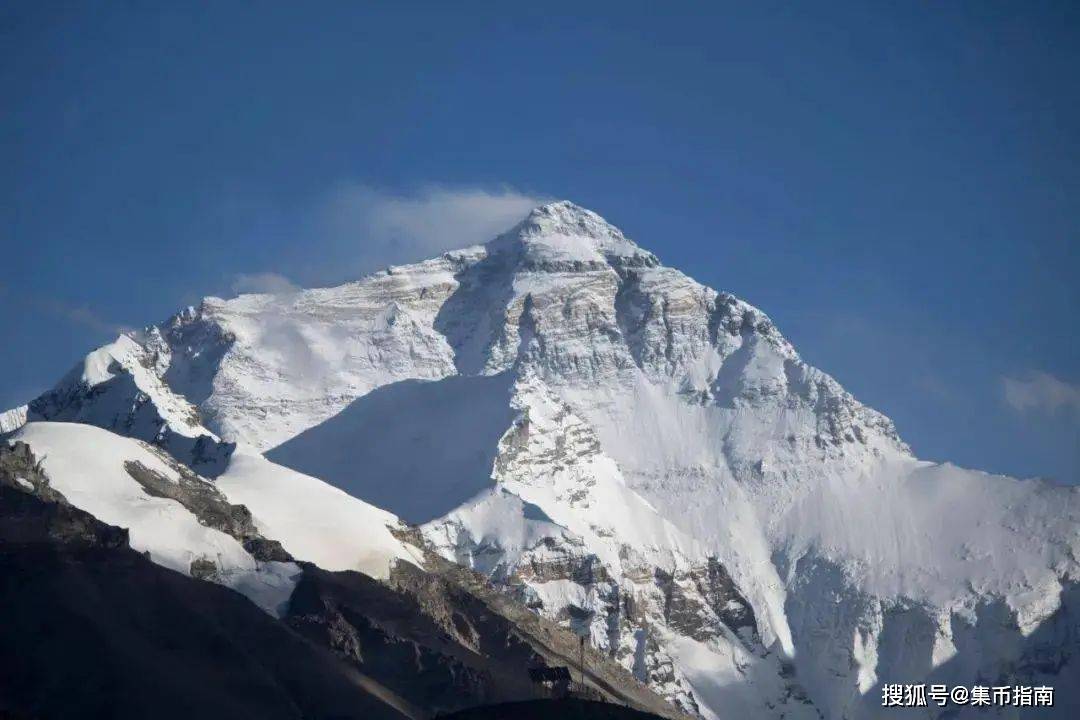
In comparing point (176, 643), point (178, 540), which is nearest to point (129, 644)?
point (176, 643)

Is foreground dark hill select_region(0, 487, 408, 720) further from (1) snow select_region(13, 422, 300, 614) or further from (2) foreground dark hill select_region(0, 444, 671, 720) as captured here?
(1) snow select_region(13, 422, 300, 614)

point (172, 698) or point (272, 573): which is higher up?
point (272, 573)

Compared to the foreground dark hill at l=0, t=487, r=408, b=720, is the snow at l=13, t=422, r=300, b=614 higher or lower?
higher

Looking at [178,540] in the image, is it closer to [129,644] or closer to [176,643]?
[176,643]

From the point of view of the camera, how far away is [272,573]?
641 feet

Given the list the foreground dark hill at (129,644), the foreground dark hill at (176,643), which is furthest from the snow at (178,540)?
the foreground dark hill at (129,644)

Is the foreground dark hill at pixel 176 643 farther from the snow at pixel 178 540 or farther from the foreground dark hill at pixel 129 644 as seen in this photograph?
the snow at pixel 178 540

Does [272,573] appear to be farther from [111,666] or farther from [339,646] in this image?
[111,666]

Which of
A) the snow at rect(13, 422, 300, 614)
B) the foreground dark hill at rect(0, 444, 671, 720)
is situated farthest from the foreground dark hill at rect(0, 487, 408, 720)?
the snow at rect(13, 422, 300, 614)

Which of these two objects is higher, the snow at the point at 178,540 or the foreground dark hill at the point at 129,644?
the snow at the point at 178,540

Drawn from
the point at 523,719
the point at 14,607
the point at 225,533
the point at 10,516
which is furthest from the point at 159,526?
the point at 523,719

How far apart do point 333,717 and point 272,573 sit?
42637 millimetres

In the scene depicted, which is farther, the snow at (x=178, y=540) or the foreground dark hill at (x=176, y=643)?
the snow at (x=178, y=540)

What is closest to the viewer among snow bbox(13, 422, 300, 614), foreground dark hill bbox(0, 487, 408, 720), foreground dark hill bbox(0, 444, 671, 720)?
foreground dark hill bbox(0, 487, 408, 720)
